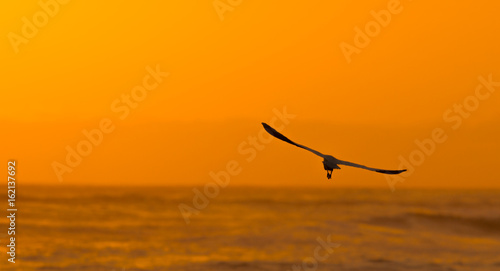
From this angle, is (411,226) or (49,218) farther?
(49,218)

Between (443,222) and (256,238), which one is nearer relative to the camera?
(256,238)

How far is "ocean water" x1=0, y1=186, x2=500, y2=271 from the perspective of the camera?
88.2ft

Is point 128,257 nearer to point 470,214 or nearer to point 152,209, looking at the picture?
point 152,209

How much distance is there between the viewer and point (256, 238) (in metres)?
34.2

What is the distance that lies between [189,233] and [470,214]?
23.4 metres

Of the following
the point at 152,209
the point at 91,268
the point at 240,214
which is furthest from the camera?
the point at 152,209

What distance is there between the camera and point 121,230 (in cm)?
3909

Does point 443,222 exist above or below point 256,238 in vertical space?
above

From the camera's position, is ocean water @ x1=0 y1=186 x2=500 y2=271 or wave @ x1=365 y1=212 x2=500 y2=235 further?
wave @ x1=365 y1=212 x2=500 y2=235

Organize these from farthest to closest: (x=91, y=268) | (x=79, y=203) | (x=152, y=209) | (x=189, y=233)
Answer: (x=79, y=203), (x=152, y=209), (x=189, y=233), (x=91, y=268)

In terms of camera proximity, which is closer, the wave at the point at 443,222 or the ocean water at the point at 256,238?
the ocean water at the point at 256,238

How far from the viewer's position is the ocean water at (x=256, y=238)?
1058 inches

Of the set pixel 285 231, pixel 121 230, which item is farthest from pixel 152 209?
pixel 285 231

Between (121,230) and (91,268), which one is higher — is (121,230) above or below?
above
